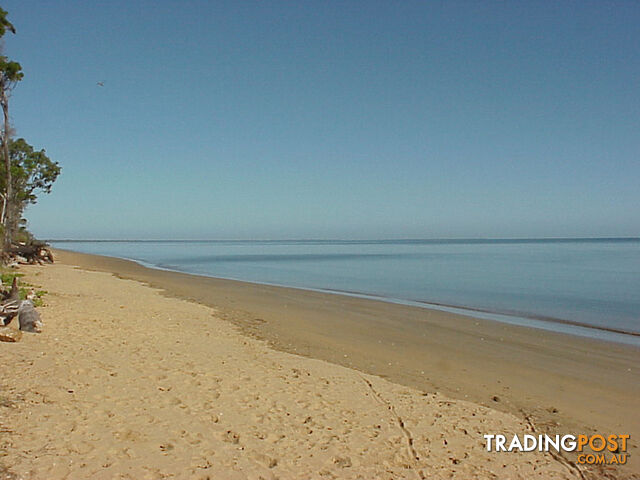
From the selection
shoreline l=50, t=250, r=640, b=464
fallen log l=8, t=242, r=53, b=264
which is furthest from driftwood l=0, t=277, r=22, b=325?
fallen log l=8, t=242, r=53, b=264

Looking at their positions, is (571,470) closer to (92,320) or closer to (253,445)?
(253,445)

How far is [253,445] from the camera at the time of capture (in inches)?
223

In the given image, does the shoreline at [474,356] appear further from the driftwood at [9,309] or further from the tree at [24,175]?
the tree at [24,175]

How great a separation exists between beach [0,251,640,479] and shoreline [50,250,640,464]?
6cm

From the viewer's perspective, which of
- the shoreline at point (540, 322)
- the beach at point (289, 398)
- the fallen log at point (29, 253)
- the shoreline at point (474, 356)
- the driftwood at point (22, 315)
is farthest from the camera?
the fallen log at point (29, 253)

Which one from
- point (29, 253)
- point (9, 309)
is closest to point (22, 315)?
point (9, 309)

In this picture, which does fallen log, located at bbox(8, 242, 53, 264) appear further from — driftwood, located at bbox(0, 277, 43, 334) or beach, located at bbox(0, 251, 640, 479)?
driftwood, located at bbox(0, 277, 43, 334)

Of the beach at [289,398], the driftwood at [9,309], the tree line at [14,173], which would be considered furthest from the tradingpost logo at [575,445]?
the tree line at [14,173]

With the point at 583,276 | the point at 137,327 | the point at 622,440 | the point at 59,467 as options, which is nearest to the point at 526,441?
the point at 622,440

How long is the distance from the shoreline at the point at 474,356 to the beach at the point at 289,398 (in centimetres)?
6

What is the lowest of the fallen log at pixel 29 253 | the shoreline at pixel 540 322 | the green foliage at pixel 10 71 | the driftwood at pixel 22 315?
the shoreline at pixel 540 322

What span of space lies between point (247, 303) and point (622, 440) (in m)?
14.0

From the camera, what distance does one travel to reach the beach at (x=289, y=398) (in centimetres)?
530

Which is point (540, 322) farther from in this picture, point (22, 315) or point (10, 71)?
point (10, 71)
